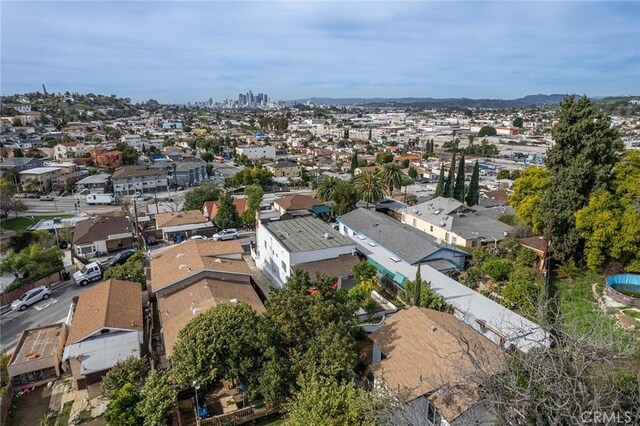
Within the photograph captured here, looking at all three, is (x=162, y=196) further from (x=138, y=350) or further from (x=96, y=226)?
(x=138, y=350)

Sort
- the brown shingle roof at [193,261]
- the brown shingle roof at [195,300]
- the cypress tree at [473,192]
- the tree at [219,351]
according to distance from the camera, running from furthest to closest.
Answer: the cypress tree at [473,192] < the brown shingle roof at [193,261] < the brown shingle roof at [195,300] < the tree at [219,351]

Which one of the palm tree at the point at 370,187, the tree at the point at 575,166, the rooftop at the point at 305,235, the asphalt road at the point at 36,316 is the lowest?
the asphalt road at the point at 36,316

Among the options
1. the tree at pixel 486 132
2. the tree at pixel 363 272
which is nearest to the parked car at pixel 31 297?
the tree at pixel 363 272

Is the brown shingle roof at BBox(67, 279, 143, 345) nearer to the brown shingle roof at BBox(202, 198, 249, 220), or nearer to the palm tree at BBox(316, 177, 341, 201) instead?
the brown shingle roof at BBox(202, 198, 249, 220)

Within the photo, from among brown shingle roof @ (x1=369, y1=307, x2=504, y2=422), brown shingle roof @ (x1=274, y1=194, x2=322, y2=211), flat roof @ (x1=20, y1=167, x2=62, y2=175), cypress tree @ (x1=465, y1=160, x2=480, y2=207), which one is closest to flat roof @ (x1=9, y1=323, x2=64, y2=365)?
brown shingle roof @ (x1=369, y1=307, x2=504, y2=422)

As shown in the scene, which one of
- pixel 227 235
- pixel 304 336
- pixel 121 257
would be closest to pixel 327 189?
pixel 227 235

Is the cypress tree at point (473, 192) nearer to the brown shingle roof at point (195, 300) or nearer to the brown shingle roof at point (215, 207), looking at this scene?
the brown shingle roof at point (215, 207)

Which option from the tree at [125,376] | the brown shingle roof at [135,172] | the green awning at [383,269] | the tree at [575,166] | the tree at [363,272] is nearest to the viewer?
the tree at [125,376]

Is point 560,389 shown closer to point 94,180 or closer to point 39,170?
point 94,180

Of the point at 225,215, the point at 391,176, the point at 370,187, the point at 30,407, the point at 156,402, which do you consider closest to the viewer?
the point at 156,402
